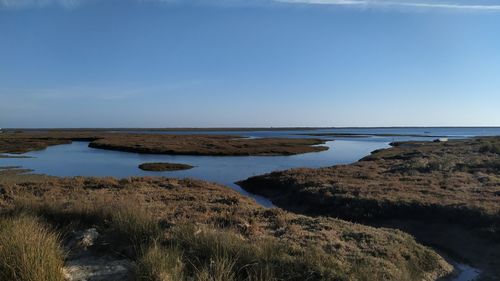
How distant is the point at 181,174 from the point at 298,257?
106ft

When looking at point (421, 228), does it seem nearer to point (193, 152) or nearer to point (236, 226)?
point (236, 226)

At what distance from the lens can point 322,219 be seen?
15797 mm

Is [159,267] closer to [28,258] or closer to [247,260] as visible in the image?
[247,260]

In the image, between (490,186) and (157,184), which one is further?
(157,184)

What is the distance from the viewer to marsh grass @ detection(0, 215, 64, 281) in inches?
262

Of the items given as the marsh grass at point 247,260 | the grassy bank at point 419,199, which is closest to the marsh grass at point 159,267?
the marsh grass at point 247,260

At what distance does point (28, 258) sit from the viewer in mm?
6953

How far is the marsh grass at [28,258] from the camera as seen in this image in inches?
262

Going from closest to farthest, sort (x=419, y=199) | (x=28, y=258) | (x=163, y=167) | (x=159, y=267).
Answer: (x=28, y=258) → (x=159, y=267) → (x=419, y=199) → (x=163, y=167)

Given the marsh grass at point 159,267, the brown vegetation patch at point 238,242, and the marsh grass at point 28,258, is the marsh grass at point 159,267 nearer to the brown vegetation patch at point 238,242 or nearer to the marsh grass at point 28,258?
the brown vegetation patch at point 238,242

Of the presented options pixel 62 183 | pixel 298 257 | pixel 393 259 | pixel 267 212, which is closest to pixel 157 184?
pixel 62 183

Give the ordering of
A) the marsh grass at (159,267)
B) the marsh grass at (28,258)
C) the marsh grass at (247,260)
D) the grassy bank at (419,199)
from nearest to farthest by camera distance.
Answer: the marsh grass at (28,258)
the marsh grass at (159,267)
the marsh grass at (247,260)
the grassy bank at (419,199)

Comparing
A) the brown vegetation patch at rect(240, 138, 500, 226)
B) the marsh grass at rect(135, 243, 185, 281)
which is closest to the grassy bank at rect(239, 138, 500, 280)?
the brown vegetation patch at rect(240, 138, 500, 226)

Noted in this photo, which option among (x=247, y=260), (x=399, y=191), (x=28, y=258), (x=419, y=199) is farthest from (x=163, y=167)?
(x=28, y=258)
